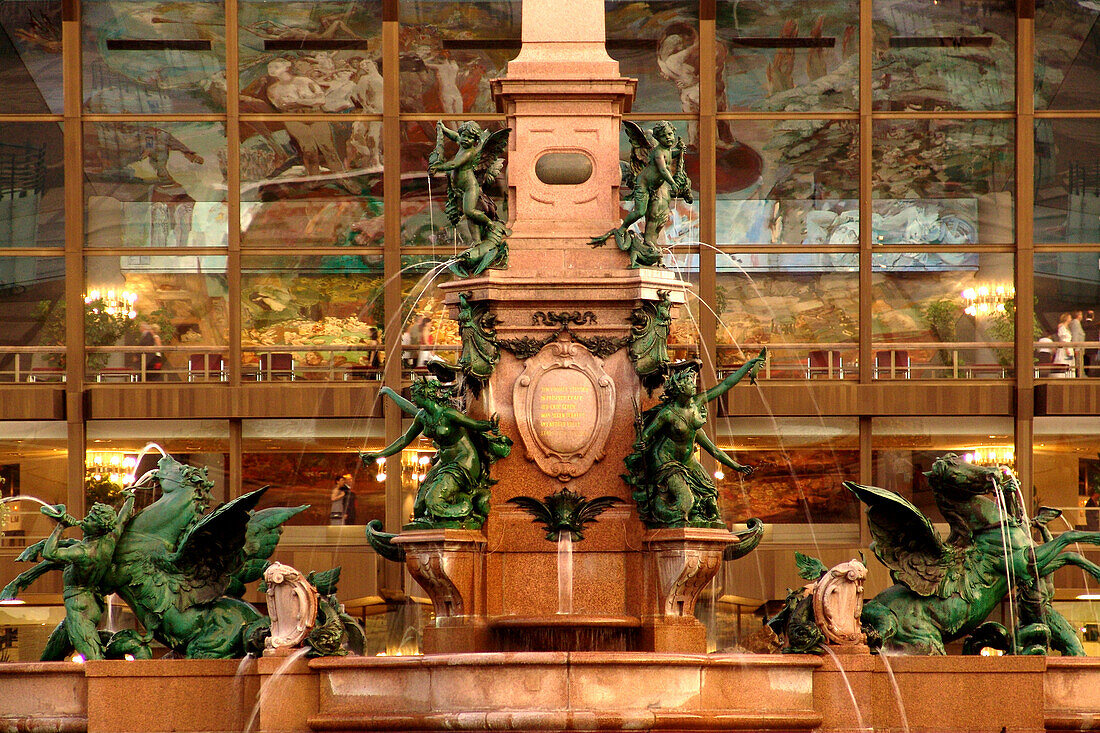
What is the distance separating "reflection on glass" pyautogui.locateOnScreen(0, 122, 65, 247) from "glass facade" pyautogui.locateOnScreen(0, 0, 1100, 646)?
0.05 meters

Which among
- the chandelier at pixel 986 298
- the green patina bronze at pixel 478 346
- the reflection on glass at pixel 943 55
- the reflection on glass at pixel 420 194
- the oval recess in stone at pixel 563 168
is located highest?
the reflection on glass at pixel 943 55

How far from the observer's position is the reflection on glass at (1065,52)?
113 feet

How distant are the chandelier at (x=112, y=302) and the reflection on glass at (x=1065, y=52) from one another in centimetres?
1610

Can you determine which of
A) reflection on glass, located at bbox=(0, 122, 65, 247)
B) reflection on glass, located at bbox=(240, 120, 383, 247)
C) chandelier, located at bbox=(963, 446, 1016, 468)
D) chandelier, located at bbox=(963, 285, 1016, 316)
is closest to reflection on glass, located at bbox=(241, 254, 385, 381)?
reflection on glass, located at bbox=(240, 120, 383, 247)

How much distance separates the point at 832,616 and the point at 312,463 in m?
18.7

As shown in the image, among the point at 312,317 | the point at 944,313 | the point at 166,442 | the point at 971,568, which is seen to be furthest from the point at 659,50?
the point at 971,568

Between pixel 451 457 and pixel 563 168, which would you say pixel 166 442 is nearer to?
pixel 563 168

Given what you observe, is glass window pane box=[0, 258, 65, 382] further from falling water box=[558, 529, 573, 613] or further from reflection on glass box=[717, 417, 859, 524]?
falling water box=[558, 529, 573, 613]

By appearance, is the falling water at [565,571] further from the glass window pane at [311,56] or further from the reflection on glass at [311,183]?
the glass window pane at [311,56]

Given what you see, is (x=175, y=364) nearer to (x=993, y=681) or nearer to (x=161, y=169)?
(x=161, y=169)

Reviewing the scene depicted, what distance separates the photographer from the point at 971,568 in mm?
16906

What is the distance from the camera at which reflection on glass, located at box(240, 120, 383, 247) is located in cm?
3400

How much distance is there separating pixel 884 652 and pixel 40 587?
20.0 metres

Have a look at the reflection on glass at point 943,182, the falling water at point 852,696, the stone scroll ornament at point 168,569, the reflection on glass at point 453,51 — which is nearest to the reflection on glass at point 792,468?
the reflection on glass at point 943,182
